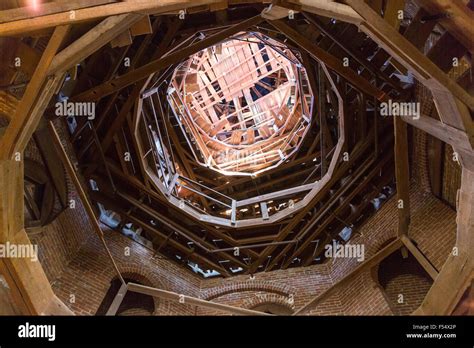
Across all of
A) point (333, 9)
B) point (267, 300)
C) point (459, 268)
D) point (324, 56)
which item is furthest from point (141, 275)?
point (333, 9)

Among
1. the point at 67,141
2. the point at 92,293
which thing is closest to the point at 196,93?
the point at 67,141

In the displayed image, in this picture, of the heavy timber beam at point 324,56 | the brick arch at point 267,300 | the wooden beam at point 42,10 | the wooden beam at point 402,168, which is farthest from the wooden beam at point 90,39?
the brick arch at point 267,300

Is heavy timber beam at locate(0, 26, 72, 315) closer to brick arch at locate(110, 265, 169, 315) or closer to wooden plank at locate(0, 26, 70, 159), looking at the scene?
wooden plank at locate(0, 26, 70, 159)

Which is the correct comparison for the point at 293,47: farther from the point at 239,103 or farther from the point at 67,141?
the point at 239,103
